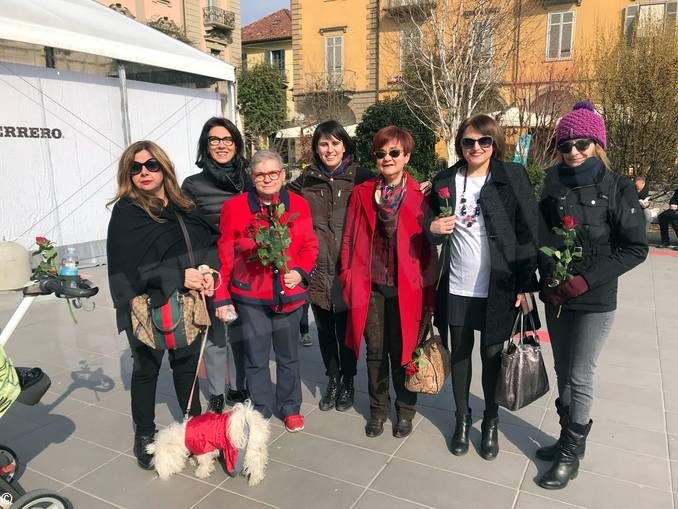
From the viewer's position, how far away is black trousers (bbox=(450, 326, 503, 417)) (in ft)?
9.61

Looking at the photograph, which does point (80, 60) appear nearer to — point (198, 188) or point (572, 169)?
point (198, 188)

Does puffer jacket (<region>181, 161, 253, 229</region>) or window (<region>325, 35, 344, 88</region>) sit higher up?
window (<region>325, 35, 344, 88</region>)

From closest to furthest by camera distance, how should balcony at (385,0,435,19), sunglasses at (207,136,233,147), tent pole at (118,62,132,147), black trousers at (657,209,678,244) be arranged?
1. sunglasses at (207,136,233,147)
2. tent pole at (118,62,132,147)
3. black trousers at (657,209,678,244)
4. balcony at (385,0,435,19)

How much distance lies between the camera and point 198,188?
3.33 meters

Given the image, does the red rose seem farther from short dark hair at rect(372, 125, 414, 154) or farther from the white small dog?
the white small dog

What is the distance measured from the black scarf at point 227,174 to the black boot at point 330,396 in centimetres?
154

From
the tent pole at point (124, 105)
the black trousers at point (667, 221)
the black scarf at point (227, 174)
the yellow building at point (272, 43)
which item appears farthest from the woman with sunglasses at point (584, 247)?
the yellow building at point (272, 43)

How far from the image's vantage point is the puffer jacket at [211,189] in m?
3.32

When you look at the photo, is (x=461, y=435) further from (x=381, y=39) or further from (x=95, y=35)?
(x=381, y=39)

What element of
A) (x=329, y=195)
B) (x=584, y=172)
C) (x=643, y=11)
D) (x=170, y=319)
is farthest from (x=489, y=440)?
(x=643, y=11)

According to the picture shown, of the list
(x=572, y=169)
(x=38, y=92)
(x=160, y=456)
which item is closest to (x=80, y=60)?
(x=38, y=92)

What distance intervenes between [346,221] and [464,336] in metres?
1.02

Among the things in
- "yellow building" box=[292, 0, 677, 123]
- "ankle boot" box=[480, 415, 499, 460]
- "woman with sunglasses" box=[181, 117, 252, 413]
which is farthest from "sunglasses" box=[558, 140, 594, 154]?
"yellow building" box=[292, 0, 677, 123]

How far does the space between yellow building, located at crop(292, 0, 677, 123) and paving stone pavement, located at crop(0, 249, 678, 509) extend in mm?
16858
